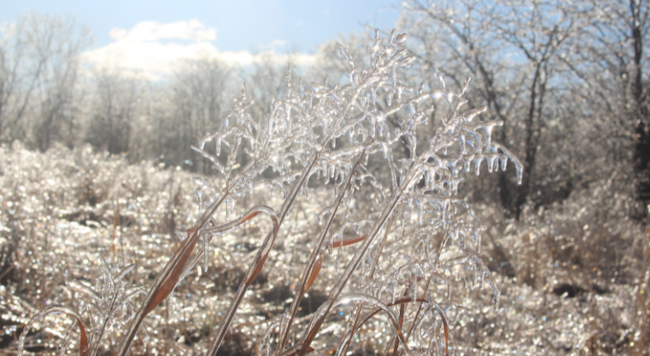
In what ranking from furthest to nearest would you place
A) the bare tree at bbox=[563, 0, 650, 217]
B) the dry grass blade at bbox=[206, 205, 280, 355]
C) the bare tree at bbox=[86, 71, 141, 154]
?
the bare tree at bbox=[86, 71, 141, 154]
the bare tree at bbox=[563, 0, 650, 217]
the dry grass blade at bbox=[206, 205, 280, 355]

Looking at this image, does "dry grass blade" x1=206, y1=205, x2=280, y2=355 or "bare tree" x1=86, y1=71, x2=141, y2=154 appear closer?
"dry grass blade" x1=206, y1=205, x2=280, y2=355

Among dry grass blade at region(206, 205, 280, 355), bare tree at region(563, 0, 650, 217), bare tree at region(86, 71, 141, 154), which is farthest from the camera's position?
bare tree at region(86, 71, 141, 154)

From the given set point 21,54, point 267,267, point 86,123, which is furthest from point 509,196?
point 86,123

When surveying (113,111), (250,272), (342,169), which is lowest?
(250,272)

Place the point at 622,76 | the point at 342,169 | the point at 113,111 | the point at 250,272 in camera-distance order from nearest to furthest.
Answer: the point at 250,272
the point at 342,169
the point at 622,76
the point at 113,111

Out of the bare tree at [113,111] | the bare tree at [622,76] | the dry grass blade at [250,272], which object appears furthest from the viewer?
the bare tree at [113,111]

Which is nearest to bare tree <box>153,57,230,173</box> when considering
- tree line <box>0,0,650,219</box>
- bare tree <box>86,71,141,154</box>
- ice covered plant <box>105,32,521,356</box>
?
bare tree <box>86,71,141,154</box>

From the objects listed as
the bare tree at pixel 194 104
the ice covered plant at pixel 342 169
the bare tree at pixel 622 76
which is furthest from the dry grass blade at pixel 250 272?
the bare tree at pixel 194 104

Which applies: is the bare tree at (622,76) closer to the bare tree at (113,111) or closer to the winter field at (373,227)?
the winter field at (373,227)

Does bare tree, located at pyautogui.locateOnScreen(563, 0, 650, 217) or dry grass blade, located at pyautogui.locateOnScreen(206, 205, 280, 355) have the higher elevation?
bare tree, located at pyautogui.locateOnScreen(563, 0, 650, 217)

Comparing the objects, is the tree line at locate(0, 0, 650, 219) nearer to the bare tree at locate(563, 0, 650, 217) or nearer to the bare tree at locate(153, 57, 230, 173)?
the bare tree at locate(563, 0, 650, 217)

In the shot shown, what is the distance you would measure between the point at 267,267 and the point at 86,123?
42.3m

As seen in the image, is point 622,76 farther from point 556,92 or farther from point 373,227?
point 373,227

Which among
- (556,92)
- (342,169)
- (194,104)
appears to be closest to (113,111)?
(194,104)
